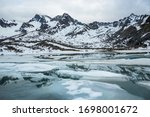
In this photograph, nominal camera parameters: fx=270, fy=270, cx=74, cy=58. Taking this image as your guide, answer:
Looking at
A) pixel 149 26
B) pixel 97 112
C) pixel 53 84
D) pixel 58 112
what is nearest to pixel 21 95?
pixel 53 84

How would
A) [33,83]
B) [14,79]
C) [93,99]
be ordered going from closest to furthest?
[93,99], [33,83], [14,79]

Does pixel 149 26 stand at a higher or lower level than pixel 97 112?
higher

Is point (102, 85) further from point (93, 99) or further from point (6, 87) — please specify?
point (6, 87)

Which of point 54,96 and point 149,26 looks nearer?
point 54,96

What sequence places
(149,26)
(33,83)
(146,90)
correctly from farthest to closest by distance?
(149,26)
(33,83)
(146,90)

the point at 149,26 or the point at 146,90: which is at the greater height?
the point at 149,26

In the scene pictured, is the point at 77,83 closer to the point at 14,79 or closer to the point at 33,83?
the point at 33,83

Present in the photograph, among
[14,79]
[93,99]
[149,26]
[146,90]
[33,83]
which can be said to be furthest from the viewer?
[149,26]

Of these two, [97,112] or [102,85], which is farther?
[102,85]

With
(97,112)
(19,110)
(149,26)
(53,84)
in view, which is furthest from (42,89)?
(149,26)
